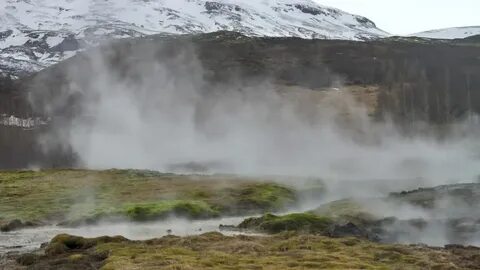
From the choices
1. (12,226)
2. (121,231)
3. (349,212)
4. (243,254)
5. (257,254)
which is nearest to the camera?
(257,254)

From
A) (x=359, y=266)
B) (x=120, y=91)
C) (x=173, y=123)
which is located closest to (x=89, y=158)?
(x=173, y=123)

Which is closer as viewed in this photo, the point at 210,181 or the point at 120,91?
the point at 210,181

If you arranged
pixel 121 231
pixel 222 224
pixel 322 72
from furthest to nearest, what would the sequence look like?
pixel 322 72 → pixel 222 224 → pixel 121 231

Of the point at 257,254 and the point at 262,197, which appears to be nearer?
the point at 257,254

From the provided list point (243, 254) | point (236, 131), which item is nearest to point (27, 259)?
point (243, 254)

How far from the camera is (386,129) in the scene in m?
145

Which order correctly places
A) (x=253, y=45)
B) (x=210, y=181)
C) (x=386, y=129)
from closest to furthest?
(x=210, y=181) < (x=386, y=129) < (x=253, y=45)

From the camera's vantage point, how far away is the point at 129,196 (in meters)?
68.4

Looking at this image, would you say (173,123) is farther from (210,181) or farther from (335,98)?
(210,181)

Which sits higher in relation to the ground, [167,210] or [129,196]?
[167,210]

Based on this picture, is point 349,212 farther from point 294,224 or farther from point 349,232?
point 349,232

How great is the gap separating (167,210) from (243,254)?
2421 cm

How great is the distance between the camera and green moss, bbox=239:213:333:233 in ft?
149

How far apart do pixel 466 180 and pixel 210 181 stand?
32.2m
